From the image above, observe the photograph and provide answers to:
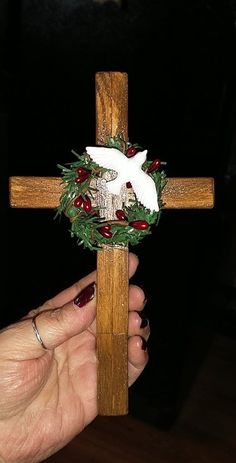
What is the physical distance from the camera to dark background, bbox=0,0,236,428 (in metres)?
2.27

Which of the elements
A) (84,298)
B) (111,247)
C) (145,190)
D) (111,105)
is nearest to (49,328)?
(84,298)

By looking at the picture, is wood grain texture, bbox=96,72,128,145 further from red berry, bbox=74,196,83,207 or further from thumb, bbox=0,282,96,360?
thumb, bbox=0,282,96,360

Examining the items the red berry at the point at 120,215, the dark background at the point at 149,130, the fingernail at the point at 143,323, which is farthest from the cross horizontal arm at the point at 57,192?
the dark background at the point at 149,130

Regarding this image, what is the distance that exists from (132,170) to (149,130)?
1.17 metres

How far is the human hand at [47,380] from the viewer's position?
4.48 ft

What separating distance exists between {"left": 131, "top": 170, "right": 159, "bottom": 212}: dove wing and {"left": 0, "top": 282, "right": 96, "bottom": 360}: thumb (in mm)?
258

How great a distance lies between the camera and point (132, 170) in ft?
3.86

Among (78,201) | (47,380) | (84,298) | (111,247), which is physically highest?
(78,201)

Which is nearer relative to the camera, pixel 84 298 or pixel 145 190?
pixel 145 190

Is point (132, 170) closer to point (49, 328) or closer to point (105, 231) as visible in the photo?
point (105, 231)

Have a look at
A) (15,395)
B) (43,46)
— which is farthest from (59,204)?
(43,46)

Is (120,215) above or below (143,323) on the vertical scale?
above

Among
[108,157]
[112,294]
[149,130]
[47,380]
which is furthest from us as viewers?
[149,130]

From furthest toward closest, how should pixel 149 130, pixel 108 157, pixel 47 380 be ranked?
pixel 149 130
pixel 47 380
pixel 108 157
